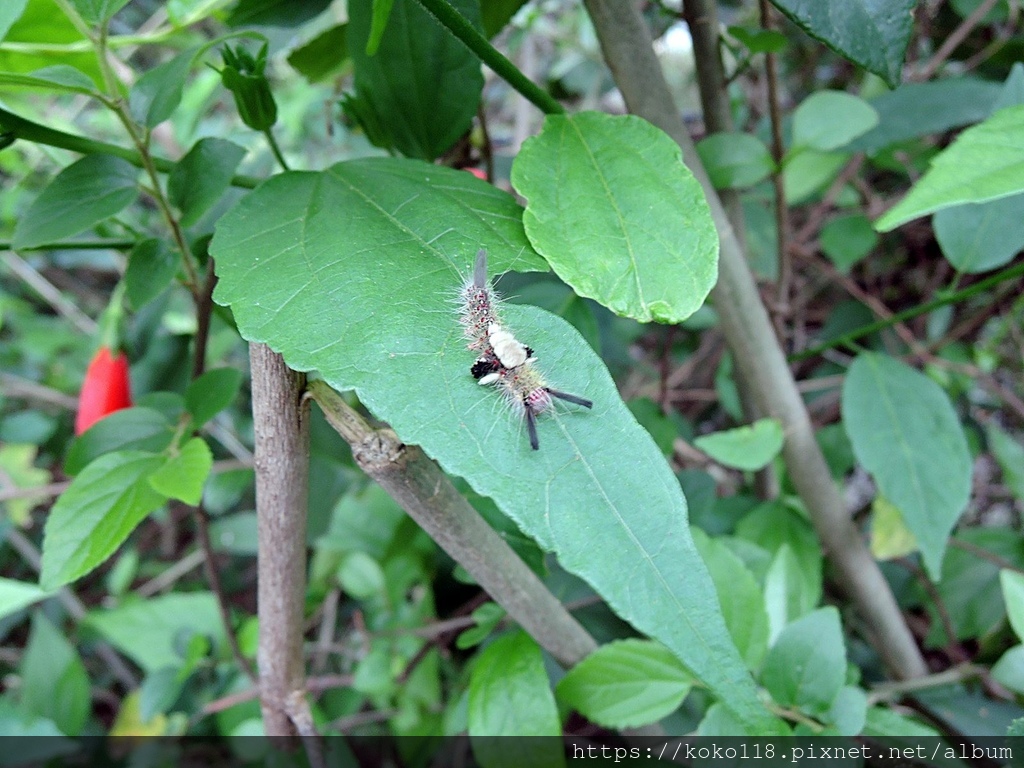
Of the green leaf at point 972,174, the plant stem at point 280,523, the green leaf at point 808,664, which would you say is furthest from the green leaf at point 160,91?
the green leaf at point 808,664

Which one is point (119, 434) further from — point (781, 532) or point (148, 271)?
point (781, 532)

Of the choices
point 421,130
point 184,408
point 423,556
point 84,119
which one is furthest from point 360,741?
point 84,119

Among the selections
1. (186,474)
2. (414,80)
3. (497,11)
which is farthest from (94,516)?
(497,11)

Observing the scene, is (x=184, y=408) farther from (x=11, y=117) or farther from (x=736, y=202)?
(x=736, y=202)

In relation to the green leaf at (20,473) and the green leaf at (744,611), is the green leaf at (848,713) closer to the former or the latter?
the green leaf at (744,611)

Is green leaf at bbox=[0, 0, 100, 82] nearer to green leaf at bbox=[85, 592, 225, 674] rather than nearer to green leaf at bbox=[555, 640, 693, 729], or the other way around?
green leaf at bbox=[555, 640, 693, 729]

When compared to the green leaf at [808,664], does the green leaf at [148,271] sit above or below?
above
